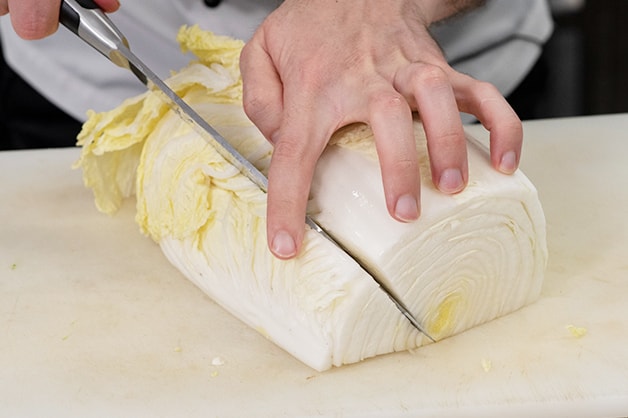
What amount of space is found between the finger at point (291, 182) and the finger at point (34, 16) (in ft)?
1.69

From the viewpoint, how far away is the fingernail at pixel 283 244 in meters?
1.48

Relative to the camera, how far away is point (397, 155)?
1.44 m

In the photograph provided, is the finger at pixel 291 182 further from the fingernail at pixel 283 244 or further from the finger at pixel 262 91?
the finger at pixel 262 91

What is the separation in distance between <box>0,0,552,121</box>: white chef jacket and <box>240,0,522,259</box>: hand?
534 mm

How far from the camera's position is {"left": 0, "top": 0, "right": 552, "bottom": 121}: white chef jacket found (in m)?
2.24

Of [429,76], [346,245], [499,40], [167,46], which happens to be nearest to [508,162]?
[429,76]

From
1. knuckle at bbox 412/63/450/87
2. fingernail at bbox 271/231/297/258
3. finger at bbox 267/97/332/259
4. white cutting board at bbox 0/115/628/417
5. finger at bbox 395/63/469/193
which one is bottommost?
white cutting board at bbox 0/115/628/417

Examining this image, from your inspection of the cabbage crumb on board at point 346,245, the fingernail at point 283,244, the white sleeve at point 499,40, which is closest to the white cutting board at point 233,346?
the cabbage crumb on board at point 346,245

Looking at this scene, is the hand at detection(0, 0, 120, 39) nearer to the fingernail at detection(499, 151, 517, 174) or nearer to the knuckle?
the knuckle

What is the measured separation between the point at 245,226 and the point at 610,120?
1166mm

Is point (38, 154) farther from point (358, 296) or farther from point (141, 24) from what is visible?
point (358, 296)

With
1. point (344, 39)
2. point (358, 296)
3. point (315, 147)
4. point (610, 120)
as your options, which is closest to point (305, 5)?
point (344, 39)

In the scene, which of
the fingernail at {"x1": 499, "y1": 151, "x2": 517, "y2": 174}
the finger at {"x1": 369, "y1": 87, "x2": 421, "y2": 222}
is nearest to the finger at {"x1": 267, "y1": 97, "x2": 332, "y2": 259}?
the finger at {"x1": 369, "y1": 87, "x2": 421, "y2": 222}

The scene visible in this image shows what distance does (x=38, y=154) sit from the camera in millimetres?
2287
